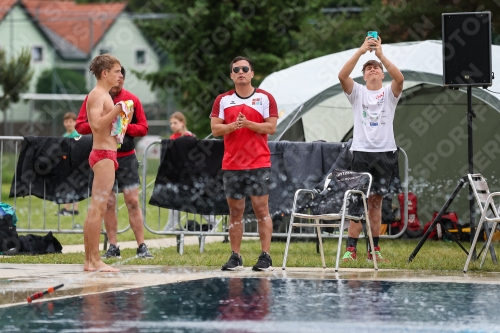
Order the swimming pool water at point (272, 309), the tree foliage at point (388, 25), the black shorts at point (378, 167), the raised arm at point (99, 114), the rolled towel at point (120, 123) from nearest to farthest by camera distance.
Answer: the swimming pool water at point (272, 309) < the raised arm at point (99, 114) < the rolled towel at point (120, 123) < the black shorts at point (378, 167) < the tree foliage at point (388, 25)

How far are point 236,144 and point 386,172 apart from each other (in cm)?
183

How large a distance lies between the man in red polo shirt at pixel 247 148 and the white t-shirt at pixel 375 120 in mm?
1353

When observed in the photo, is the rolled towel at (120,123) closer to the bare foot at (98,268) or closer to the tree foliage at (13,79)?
the bare foot at (98,268)

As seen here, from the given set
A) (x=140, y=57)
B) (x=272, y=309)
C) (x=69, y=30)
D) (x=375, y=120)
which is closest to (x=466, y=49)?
(x=375, y=120)

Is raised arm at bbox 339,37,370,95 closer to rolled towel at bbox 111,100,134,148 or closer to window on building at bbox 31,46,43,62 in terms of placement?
rolled towel at bbox 111,100,134,148

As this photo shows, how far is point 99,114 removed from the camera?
30.0ft

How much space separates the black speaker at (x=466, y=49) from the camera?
1020cm

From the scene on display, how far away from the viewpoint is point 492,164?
14.4 metres

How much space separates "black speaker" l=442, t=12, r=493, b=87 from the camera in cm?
1020

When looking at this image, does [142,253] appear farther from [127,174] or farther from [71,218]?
[71,218]

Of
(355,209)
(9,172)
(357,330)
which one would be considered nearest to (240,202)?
(355,209)

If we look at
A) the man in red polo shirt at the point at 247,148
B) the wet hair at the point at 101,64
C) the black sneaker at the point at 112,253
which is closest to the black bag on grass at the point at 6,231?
the black sneaker at the point at 112,253

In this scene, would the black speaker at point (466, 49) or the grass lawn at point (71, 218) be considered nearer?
the black speaker at point (466, 49)

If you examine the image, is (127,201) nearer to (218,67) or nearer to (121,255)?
(121,255)
